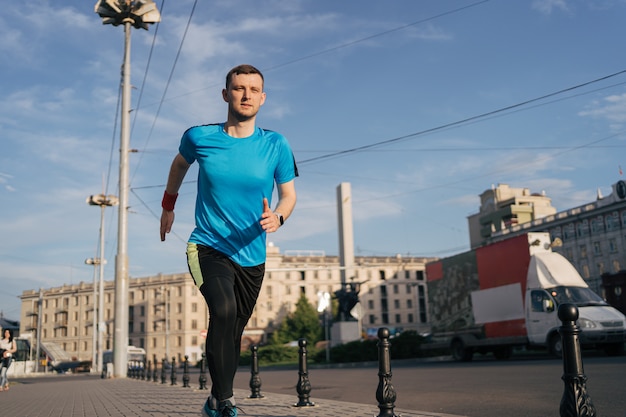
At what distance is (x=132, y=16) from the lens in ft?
78.0

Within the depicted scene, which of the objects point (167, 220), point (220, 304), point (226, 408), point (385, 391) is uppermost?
point (167, 220)

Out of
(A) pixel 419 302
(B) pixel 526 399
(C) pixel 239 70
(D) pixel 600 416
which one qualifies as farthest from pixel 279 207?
(A) pixel 419 302

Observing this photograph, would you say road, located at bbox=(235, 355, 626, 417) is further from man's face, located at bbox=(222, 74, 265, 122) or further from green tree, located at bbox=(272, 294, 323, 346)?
green tree, located at bbox=(272, 294, 323, 346)

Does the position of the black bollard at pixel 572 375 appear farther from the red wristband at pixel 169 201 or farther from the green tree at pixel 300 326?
the green tree at pixel 300 326

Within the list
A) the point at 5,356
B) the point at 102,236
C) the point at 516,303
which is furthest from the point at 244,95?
the point at 102,236

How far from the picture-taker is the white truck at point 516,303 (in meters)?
16.4

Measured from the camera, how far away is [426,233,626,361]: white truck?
16.4 meters

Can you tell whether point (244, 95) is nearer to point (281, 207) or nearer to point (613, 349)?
point (281, 207)

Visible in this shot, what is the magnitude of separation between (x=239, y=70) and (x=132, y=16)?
22.2 m

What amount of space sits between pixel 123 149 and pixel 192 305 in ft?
242

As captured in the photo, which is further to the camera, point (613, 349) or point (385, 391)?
point (613, 349)

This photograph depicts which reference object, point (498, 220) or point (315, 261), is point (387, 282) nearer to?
point (315, 261)

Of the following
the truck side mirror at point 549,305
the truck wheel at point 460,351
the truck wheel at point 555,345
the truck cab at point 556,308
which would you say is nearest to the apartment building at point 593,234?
the truck wheel at point 460,351

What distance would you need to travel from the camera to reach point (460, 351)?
67.0 feet
